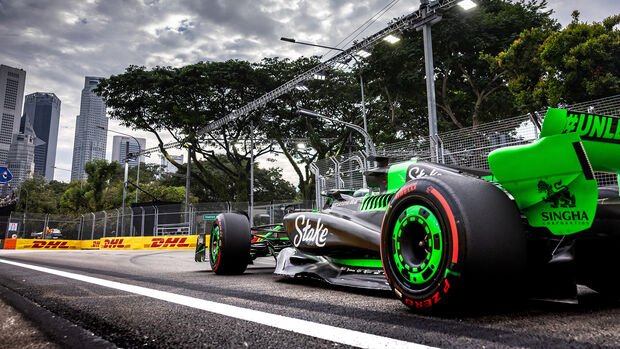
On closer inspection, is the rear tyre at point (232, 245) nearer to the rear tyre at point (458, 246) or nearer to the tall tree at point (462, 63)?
the rear tyre at point (458, 246)

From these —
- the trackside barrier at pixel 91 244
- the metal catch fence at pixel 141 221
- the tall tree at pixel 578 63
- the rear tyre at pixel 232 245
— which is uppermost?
the tall tree at pixel 578 63

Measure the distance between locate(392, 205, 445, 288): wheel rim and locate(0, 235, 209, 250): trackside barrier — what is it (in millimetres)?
19078

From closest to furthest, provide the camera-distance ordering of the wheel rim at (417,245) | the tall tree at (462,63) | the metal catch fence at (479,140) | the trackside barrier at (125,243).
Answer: the wheel rim at (417,245) → the metal catch fence at (479,140) → the tall tree at (462,63) → the trackside barrier at (125,243)

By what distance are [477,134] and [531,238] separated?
6950mm

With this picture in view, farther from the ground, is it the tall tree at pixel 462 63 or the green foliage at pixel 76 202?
the tall tree at pixel 462 63

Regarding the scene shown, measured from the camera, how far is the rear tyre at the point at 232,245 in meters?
4.87

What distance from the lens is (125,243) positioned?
22.3m

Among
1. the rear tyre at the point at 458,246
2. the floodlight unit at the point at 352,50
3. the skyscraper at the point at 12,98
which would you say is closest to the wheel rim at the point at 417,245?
the rear tyre at the point at 458,246

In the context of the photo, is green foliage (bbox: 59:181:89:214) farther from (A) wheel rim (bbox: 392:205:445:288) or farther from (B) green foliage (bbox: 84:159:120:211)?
(A) wheel rim (bbox: 392:205:445:288)

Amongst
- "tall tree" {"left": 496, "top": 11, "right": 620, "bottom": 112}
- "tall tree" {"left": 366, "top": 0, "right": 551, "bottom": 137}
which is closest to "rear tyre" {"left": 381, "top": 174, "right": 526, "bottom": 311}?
"tall tree" {"left": 496, "top": 11, "right": 620, "bottom": 112}

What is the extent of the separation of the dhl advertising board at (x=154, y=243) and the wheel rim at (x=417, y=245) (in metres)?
19.1

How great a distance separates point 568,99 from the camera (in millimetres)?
13234

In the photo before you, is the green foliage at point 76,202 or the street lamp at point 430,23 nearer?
the street lamp at point 430,23

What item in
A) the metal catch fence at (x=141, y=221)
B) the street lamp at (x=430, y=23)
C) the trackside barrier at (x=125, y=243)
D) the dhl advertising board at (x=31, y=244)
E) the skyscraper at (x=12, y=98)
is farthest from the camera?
the skyscraper at (x=12, y=98)
